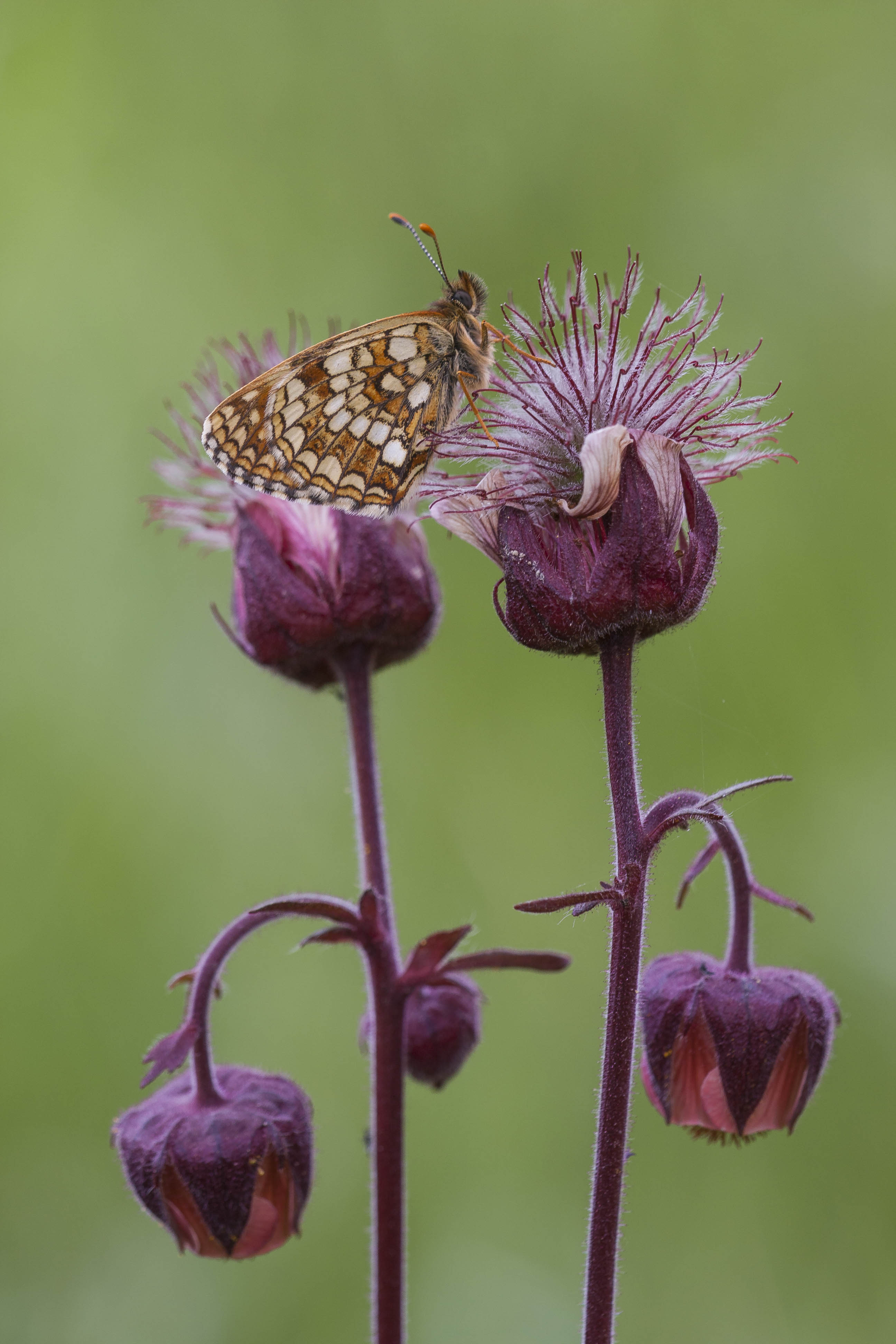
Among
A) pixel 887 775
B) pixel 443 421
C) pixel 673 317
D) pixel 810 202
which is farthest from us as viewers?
pixel 810 202

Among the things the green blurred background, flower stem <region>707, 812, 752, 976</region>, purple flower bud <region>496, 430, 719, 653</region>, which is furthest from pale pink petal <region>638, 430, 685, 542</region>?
the green blurred background

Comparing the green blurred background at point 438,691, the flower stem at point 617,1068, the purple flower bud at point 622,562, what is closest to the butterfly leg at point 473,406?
the purple flower bud at point 622,562

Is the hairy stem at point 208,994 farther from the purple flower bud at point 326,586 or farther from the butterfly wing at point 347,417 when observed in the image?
the butterfly wing at point 347,417

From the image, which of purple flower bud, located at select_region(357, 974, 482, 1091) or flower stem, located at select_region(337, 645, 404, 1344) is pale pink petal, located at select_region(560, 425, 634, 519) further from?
purple flower bud, located at select_region(357, 974, 482, 1091)

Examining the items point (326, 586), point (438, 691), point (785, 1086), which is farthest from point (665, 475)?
point (438, 691)

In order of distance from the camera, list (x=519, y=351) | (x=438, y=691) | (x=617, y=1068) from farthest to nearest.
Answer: (x=438, y=691), (x=519, y=351), (x=617, y=1068)

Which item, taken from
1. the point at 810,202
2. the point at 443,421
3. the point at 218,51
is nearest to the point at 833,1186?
the point at 443,421

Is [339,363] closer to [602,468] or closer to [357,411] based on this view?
[357,411]

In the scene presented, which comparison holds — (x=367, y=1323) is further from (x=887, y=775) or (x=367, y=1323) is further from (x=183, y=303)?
(x=183, y=303)
